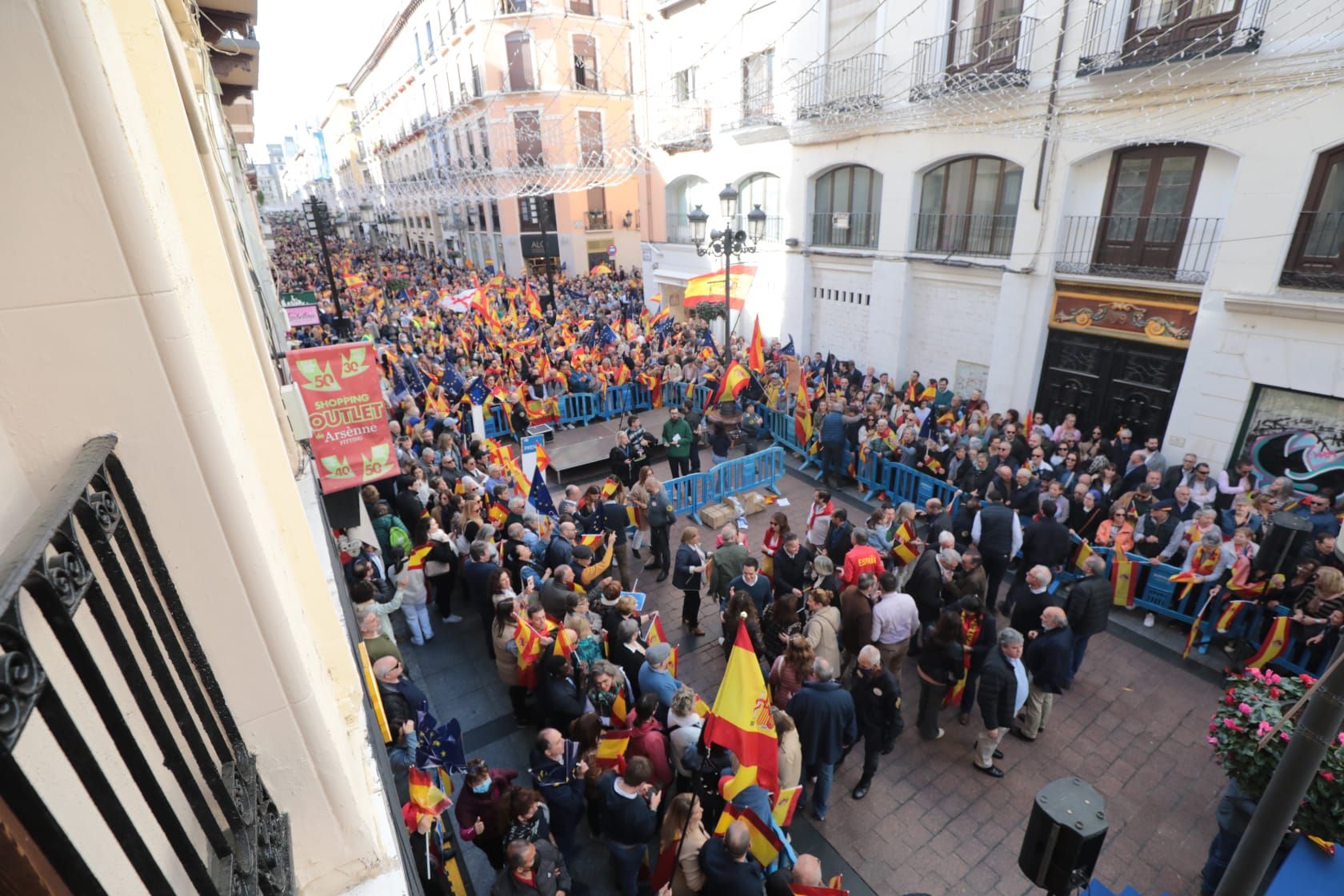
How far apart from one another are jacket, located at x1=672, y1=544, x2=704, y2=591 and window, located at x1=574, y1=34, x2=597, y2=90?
3166cm

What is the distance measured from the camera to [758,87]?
61.3ft

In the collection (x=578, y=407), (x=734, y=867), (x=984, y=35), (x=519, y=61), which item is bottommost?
(x=578, y=407)

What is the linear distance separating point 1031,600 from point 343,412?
6780 millimetres

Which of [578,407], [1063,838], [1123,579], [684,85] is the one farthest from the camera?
[684,85]

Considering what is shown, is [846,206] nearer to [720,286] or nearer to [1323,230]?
[720,286]

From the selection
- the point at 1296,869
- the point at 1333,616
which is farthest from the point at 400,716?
the point at 1333,616

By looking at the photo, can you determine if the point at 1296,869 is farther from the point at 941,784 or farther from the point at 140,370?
the point at 140,370

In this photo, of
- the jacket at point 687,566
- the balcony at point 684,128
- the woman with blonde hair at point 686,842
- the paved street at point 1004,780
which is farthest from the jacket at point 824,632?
the balcony at point 684,128

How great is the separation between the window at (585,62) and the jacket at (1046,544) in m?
32.3

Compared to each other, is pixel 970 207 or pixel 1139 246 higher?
pixel 970 207

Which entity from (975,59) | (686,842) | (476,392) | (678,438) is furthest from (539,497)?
(975,59)

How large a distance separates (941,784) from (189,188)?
7052 mm

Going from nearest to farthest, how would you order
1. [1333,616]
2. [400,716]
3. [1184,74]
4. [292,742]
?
[292,742] < [400,716] < [1333,616] < [1184,74]

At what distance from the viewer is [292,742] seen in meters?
1.99
